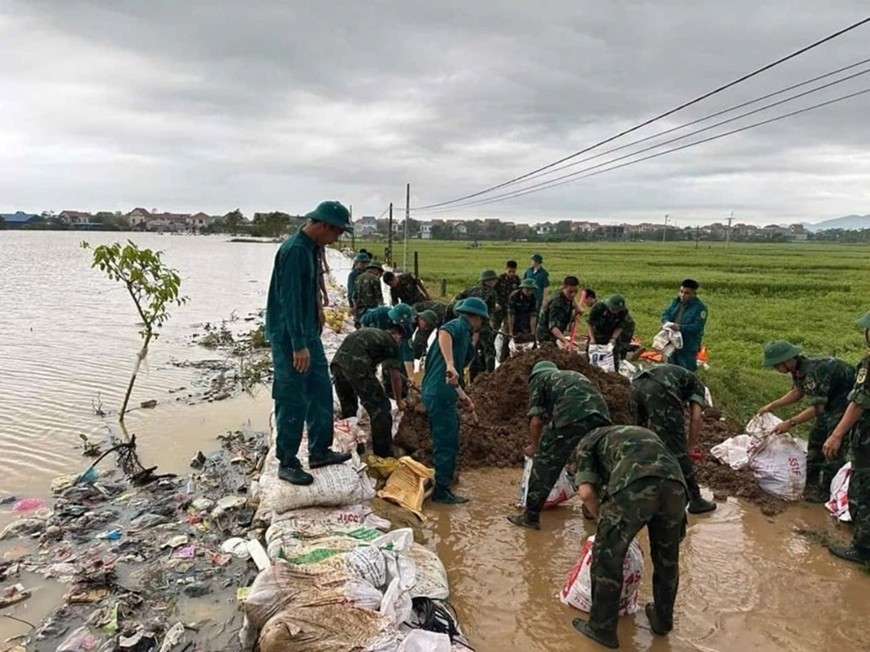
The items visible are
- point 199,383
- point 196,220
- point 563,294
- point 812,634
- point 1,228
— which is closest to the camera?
point 812,634

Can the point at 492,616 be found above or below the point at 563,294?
below

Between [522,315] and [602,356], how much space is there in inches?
74.5

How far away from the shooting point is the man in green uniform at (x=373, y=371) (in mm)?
5238

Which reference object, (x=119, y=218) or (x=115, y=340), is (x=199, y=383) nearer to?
(x=115, y=340)

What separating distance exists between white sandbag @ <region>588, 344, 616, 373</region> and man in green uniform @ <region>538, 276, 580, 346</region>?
56 centimetres

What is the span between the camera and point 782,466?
17.4 ft

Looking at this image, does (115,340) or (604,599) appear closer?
(604,599)

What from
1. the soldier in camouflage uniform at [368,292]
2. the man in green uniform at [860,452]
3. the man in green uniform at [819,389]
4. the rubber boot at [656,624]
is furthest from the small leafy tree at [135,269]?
the man in green uniform at [860,452]

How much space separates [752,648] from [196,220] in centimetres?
15076

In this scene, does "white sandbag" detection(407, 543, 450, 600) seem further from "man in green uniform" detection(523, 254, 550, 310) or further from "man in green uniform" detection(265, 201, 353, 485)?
"man in green uniform" detection(523, 254, 550, 310)

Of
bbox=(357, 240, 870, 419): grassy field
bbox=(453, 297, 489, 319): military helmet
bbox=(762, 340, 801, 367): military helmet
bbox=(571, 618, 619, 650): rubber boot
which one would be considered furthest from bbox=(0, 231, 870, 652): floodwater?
bbox=(357, 240, 870, 419): grassy field

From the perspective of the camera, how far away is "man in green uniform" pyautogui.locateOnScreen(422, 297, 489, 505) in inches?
189

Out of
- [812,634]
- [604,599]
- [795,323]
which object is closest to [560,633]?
[604,599]

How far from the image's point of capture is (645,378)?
186 inches
